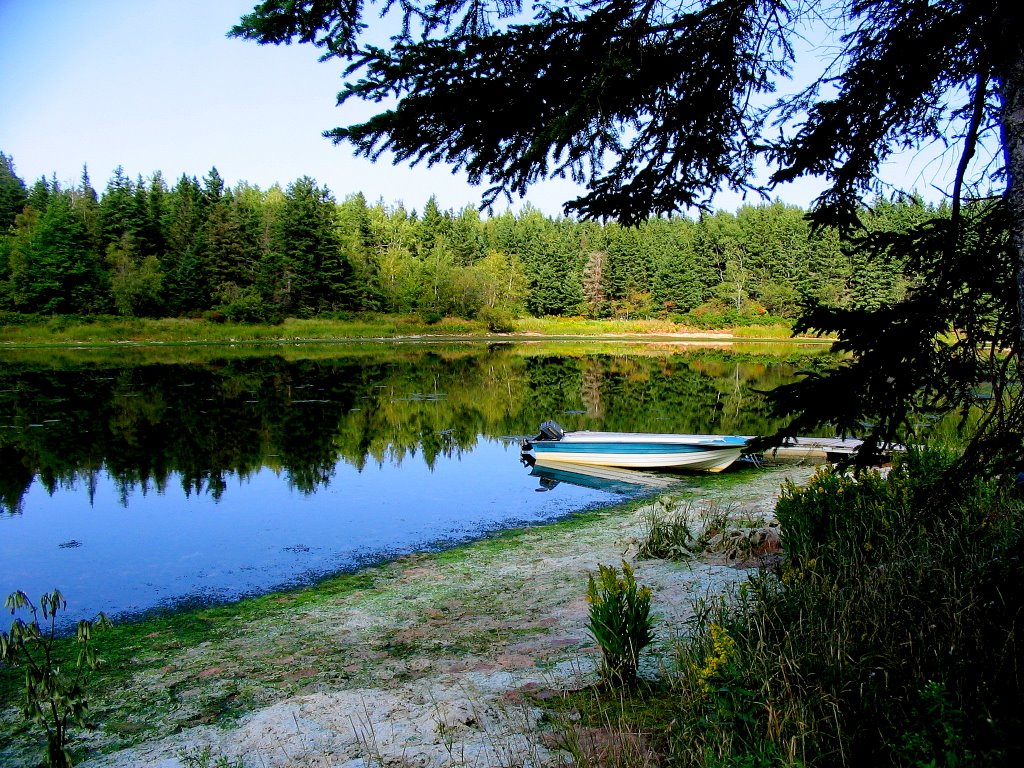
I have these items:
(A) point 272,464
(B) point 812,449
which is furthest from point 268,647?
(B) point 812,449

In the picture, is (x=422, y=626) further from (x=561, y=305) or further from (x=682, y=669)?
(x=561, y=305)

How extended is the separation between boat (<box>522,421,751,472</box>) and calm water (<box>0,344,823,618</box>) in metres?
0.88

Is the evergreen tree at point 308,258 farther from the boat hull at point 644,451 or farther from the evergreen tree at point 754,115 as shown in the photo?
the evergreen tree at point 754,115

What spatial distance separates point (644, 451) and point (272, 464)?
807 cm

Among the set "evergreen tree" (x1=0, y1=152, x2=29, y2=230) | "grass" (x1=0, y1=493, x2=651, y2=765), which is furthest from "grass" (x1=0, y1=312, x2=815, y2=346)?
"grass" (x1=0, y1=493, x2=651, y2=765)

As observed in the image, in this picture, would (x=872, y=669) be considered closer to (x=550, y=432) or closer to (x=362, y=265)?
(x=550, y=432)

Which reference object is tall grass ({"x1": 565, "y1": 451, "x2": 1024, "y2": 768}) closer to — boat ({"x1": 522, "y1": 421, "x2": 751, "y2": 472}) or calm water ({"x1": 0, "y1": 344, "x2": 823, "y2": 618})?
calm water ({"x1": 0, "y1": 344, "x2": 823, "y2": 618})

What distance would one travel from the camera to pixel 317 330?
6100cm

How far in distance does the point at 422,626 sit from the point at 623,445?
889cm

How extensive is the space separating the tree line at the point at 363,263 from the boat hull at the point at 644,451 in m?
37.0

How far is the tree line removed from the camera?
59.8 meters

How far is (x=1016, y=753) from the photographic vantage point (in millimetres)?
2316

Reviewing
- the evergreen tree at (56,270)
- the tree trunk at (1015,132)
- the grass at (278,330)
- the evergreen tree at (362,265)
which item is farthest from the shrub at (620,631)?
the evergreen tree at (362,265)

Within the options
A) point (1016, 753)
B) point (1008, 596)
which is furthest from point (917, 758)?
point (1008, 596)
